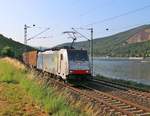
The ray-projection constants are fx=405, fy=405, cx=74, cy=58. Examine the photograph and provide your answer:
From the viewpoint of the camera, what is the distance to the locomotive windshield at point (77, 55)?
91.5 feet

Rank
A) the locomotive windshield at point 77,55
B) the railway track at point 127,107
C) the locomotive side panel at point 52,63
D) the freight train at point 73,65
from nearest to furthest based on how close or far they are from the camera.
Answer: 1. the railway track at point 127,107
2. the freight train at point 73,65
3. the locomotive windshield at point 77,55
4. the locomotive side panel at point 52,63

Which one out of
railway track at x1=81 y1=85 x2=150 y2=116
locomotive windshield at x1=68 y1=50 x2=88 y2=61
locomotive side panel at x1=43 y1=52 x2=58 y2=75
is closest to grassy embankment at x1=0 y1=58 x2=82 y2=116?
railway track at x1=81 y1=85 x2=150 y2=116

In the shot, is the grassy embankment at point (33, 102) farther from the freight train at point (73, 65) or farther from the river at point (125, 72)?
the river at point (125, 72)

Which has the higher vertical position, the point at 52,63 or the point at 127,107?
the point at 52,63

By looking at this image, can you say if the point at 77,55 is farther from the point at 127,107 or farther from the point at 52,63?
the point at 127,107

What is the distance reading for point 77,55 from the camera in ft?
92.8

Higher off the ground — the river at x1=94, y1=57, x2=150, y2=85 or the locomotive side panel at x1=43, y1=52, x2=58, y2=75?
the locomotive side panel at x1=43, y1=52, x2=58, y2=75

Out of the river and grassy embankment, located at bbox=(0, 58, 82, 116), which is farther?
the river

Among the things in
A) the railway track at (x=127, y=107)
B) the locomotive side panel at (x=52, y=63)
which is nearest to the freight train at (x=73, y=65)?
the locomotive side panel at (x=52, y=63)

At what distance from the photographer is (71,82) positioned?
90.8 feet

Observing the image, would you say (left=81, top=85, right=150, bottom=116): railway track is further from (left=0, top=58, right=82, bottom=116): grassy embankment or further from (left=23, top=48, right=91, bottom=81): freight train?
(left=23, top=48, right=91, bottom=81): freight train

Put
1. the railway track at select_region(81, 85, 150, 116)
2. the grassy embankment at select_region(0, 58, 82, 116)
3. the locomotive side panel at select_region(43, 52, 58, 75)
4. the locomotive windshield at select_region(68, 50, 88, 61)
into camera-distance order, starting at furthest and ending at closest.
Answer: the locomotive side panel at select_region(43, 52, 58, 75) < the locomotive windshield at select_region(68, 50, 88, 61) < the railway track at select_region(81, 85, 150, 116) < the grassy embankment at select_region(0, 58, 82, 116)

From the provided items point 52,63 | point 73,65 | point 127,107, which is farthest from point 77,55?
point 127,107

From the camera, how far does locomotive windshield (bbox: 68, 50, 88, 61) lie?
27.9 m
